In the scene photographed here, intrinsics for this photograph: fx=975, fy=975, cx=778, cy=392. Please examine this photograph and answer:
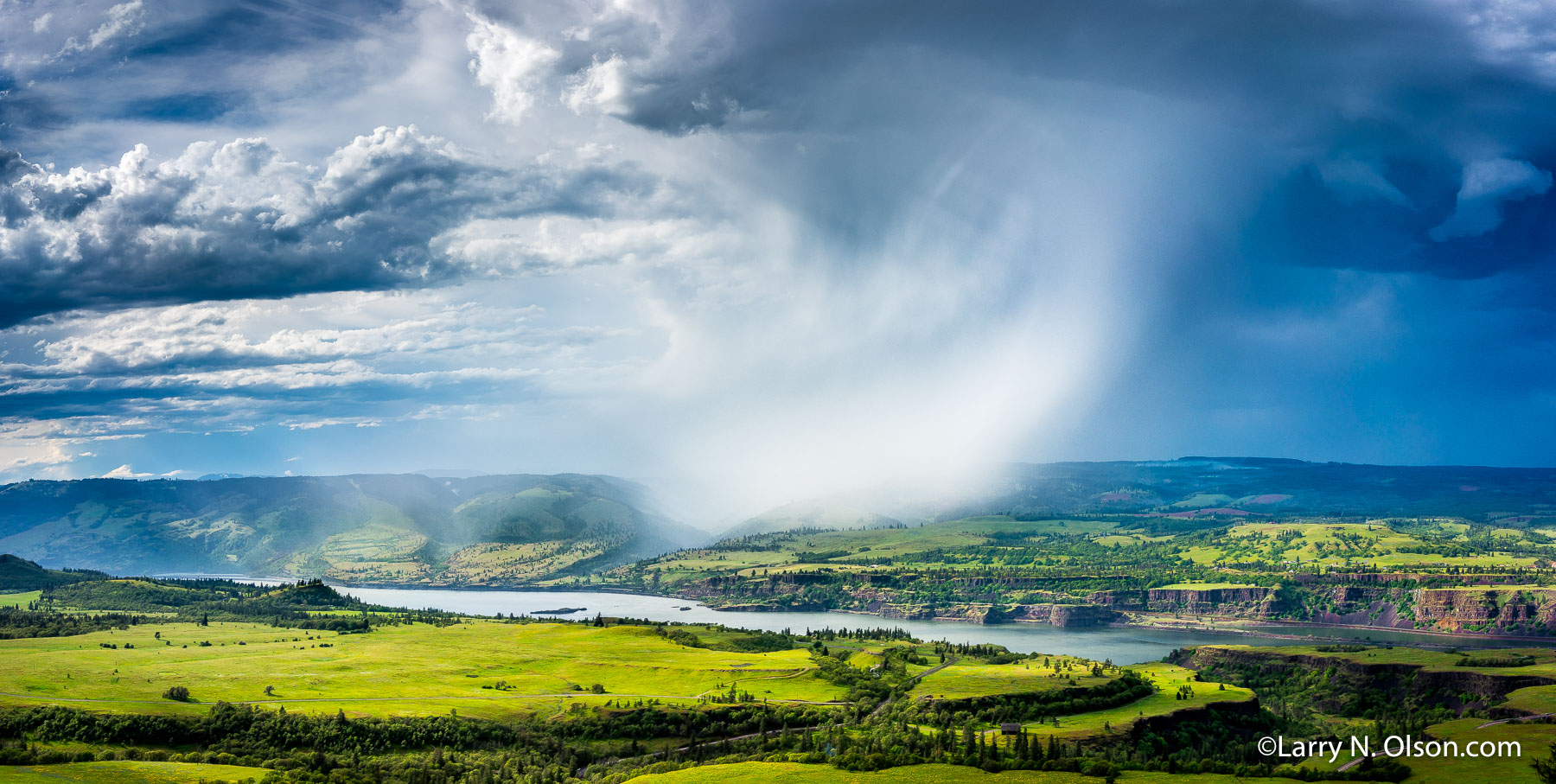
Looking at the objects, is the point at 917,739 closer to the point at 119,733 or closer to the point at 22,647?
the point at 119,733

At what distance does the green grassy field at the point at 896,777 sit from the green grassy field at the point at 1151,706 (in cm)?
2393

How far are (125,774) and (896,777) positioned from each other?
60.1 meters

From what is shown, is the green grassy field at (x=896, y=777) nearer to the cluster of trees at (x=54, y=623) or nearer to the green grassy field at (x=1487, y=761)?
the green grassy field at (x=1487, y=761)

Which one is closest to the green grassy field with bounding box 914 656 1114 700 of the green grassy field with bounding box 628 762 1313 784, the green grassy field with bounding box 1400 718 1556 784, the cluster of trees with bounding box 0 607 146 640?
the green grassy field with bounding box 628 762 1313 784

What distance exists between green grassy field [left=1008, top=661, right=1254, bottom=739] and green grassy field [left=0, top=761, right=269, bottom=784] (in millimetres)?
76454

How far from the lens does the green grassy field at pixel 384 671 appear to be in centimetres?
11169

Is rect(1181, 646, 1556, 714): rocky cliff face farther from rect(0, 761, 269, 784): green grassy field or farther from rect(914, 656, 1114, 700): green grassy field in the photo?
rect(0, 761, 269, 784): green grassy field

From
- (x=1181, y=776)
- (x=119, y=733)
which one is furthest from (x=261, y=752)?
(x=1181, y=776)

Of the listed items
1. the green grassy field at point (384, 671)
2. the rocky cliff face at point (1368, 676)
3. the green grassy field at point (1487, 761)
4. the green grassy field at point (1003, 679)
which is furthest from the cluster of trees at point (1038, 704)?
the rocky cliff face at point (1368, 676)

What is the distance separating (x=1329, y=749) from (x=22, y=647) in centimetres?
16700

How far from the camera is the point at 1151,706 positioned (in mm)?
116500

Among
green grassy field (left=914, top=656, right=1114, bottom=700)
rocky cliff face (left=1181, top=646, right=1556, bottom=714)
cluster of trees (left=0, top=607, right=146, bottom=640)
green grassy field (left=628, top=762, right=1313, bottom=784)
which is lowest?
rocky cliff face (left=1181, top=646, right=1556, bottom=714)

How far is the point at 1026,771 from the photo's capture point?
260 ft

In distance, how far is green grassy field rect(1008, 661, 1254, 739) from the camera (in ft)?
344
